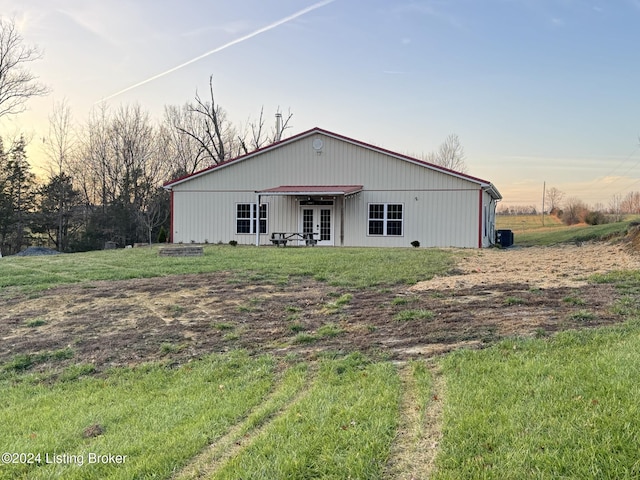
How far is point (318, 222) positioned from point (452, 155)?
3618 cm

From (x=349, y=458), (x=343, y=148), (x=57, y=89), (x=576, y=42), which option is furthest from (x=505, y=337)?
(x=57, y=89)

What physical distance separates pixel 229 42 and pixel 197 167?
18688 millimetres

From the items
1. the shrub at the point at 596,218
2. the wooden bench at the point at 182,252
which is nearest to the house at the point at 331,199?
the wooden bench at the point at 182,252

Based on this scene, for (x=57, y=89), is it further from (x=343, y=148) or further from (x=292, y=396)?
(x=292, y=396)

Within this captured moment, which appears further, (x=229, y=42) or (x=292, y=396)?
(x=229, y=42)

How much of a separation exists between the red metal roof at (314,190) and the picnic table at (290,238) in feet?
6.40

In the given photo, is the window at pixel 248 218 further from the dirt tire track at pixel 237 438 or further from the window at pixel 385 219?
the dirt tire track at pixel 237 438

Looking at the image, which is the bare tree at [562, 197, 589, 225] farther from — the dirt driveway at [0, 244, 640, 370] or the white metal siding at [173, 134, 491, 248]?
the dirt driveway at [0, 244, 640, 370]

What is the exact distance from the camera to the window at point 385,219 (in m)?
22.2

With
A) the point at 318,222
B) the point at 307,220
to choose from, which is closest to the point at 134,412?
the point at 318,222

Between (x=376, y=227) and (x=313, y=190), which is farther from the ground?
(x=313, y=190)

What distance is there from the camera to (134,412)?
4.18 m

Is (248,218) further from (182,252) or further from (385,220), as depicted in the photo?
(182,252)

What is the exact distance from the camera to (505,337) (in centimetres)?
526
